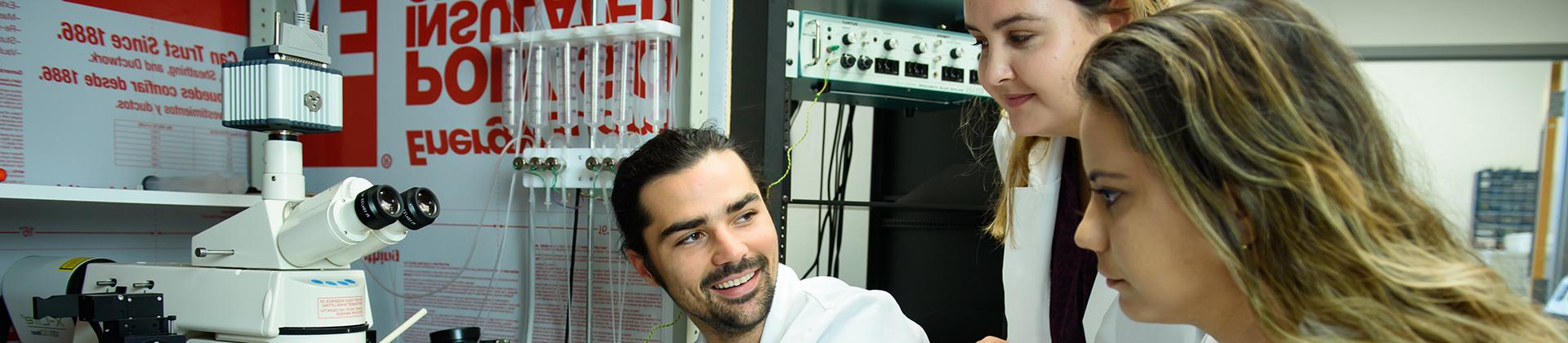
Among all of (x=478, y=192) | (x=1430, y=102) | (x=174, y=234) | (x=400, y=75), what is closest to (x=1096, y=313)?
(x=478, y=192)

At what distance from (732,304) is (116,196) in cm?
127

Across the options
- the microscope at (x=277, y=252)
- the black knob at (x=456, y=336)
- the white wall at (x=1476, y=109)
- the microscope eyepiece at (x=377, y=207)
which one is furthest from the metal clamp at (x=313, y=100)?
the white wall at (x=1476, y=109)

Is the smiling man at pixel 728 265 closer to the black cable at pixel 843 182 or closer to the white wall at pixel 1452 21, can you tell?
the black cable at pixel 843 182

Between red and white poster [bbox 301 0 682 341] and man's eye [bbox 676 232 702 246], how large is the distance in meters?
0.39

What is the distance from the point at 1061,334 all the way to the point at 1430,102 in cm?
350

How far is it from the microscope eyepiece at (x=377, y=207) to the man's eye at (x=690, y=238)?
451mm

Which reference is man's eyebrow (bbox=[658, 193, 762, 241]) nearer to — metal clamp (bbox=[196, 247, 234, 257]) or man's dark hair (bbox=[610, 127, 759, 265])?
man's dark hair (bbox=[610, 127, 759, 265])

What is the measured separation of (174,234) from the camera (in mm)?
2424

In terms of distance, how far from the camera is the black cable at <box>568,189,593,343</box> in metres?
2.08

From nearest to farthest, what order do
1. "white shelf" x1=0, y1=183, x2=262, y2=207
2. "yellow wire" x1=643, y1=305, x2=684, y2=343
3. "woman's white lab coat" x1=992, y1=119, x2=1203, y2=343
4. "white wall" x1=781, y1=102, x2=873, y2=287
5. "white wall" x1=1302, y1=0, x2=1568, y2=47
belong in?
"woman's white lab coat" x1=992, y1=119, x2=1203, y2=343 → "white shelf" x1=0, y1=183, x2=262, y2=207 → "yellow wire" x1=643, y1=305, x2=684, y2=343 → "white wall" x1=781, y1=102, x2=873, y2=287 → "white wall" x1=1302, y1=0, x2=1568, y2=47

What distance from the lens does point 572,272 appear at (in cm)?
209

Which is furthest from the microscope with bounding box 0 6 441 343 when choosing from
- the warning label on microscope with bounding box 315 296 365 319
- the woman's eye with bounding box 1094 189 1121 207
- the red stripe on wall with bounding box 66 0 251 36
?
the woman's eye with bounding box 1094 189 1121 207

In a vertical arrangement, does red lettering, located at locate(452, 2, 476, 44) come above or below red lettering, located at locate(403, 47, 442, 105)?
above

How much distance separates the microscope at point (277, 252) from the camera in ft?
4.99
